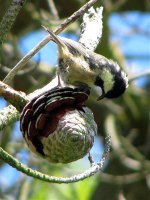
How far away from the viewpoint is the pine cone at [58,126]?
1074 millimetres

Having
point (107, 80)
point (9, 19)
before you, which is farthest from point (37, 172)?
point (107, 80)

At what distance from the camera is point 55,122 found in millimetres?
1111

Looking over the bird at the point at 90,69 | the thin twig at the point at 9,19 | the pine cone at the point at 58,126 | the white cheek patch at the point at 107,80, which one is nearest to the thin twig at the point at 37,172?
the pine cone at the point at 58,126

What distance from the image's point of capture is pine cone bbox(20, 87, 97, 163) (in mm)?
1074

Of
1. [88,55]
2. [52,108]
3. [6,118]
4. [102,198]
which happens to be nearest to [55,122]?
[52,108]

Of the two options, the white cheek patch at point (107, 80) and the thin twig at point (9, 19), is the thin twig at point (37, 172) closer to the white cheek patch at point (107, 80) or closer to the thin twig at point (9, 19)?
the thin twig at point (9, 19)

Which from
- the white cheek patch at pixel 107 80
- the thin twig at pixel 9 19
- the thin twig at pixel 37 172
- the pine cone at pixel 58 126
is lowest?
the thin twig at pixel 37 172

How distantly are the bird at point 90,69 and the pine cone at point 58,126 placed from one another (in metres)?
0.44

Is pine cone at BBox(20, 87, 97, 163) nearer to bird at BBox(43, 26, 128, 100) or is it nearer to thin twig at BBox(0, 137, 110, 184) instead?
thin twig at BBox(0, 137, 110, 184)

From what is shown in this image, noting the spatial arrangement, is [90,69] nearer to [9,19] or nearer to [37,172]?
[9,19]

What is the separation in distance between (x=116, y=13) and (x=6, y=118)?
1.87 meters

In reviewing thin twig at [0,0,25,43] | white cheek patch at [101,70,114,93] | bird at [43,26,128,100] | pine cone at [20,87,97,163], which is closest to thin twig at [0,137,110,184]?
pine cone at [20,87,97,163]

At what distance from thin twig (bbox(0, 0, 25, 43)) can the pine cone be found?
0.44ft

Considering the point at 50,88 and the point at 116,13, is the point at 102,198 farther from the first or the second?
the point at 50,88
